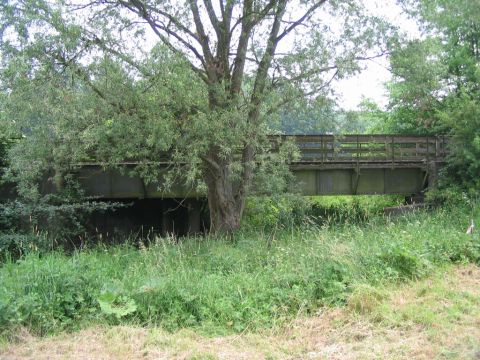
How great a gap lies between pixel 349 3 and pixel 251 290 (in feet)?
28.0

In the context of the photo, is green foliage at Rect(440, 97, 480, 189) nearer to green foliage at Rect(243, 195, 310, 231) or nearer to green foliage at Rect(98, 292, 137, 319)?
green foliage at Rect(243, 195, 310, 231)

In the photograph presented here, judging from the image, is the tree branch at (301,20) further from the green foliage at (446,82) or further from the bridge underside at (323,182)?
the bridge underside at (323,182)

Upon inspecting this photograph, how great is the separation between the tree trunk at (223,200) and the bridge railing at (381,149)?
6.40 meters

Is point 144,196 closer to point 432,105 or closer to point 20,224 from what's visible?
point 20,224

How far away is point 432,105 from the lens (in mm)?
18438

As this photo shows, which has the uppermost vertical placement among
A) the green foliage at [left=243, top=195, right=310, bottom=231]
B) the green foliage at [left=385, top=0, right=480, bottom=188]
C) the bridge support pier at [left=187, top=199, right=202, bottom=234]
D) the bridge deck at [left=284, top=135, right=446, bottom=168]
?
the green foliage at [left=385, top=0, right=480, bottom=188]

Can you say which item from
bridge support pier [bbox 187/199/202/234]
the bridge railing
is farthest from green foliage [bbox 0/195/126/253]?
the bridge railing

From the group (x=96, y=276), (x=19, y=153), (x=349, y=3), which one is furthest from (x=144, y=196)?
(x=96, y=276)

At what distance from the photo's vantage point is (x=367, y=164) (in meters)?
19.0

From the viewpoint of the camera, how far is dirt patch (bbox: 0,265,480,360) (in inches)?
185

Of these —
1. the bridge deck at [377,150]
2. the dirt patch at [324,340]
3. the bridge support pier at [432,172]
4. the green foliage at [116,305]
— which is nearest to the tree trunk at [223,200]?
the bridge deck at [377,150]

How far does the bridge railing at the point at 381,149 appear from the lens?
18.7m

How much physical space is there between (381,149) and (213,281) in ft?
47.7

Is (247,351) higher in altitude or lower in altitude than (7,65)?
lower
